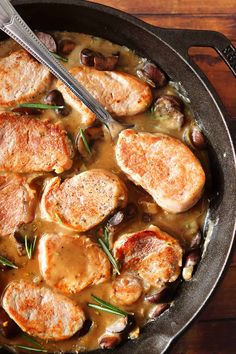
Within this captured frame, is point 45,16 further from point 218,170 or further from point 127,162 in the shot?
point 218,170

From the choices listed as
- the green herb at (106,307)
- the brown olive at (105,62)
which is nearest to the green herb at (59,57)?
the brown olive at (105,62)

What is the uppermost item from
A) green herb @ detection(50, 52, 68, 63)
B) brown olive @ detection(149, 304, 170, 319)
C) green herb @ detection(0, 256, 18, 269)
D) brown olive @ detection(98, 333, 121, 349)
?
green herb @ detection(50, 52, 68, 63)

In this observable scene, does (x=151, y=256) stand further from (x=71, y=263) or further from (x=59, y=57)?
(x=59, y=57)

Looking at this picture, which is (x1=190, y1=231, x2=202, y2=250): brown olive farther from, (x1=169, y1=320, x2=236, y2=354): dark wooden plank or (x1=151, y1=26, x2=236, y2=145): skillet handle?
(x1=151, y1=26, x2=236, y2=145): skillet handle

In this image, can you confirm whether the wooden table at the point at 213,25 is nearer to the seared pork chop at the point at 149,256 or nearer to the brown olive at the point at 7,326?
the seared pork chop at the point at 149,256

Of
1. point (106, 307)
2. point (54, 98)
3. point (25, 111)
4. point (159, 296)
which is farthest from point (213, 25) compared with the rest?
point (106, 307)

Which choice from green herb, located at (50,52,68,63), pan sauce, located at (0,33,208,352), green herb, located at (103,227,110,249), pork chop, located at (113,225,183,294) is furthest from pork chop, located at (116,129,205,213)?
green herb, located at (50,52,68,63)
